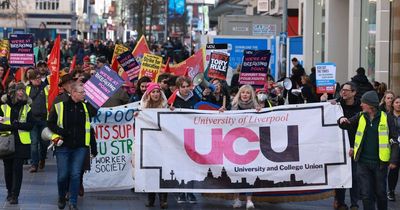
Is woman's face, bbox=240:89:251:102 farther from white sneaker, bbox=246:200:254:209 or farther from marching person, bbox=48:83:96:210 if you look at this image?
marching person, bbox=48:83:96:210

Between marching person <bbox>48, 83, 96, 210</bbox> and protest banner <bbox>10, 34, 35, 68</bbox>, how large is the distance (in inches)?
428

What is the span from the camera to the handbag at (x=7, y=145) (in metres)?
12.8

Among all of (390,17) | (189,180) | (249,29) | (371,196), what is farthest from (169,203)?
(249,29)

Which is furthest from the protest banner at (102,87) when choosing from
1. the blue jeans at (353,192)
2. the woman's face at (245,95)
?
the blue jeans at (353,192)

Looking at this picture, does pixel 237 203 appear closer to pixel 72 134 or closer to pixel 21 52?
pixel 72 134

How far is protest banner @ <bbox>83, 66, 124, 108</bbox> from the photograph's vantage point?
45.7 ft

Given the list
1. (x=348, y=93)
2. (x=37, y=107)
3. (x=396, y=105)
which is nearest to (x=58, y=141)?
(x=348, y=93)

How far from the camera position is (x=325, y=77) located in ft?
54.4

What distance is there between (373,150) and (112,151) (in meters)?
4.29

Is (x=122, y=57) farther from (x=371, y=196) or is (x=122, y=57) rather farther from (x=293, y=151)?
(x=371, y=196)

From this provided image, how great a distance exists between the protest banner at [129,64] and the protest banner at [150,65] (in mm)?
460

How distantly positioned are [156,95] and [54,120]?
1433 millimetres

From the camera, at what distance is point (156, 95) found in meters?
12.9

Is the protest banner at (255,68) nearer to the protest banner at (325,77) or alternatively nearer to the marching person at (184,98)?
the protest banner at (325,77)
